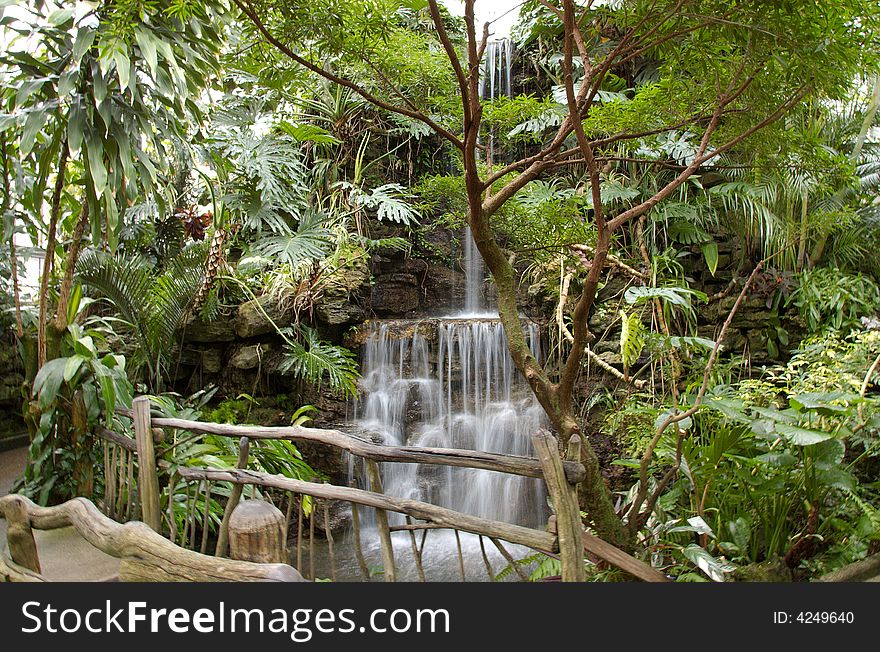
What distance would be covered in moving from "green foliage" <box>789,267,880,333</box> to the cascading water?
2.21 meters

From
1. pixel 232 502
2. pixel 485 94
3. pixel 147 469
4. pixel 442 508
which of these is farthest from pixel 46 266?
pixel 485 94

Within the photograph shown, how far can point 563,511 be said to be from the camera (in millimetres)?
1567

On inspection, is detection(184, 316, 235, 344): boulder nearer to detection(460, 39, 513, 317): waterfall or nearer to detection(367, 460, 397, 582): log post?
detection(460, 39, 513, 317): waterfall

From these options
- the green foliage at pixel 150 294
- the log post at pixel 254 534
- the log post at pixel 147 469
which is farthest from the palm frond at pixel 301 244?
the log post at pixel 254 534

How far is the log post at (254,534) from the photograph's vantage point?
1.18 m

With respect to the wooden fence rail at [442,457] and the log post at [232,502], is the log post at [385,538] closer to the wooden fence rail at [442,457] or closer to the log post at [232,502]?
the wooden fence rail at [442,457]

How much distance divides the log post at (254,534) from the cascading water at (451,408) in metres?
3.59

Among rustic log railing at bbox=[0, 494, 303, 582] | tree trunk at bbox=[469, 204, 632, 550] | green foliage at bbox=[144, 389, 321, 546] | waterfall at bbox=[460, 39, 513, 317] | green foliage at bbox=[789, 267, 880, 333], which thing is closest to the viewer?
rustic log railing at bbox=[0, 494, 303, 582]

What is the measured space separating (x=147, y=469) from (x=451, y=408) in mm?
2878

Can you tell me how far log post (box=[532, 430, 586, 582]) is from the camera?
1539 millimetres

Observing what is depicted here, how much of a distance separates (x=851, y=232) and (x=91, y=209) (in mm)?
5730

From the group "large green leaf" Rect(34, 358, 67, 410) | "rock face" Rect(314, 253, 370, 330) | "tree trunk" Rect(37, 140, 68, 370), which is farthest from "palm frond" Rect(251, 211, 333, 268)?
"large green leaf" Rect(34, 358, 67, 410)
